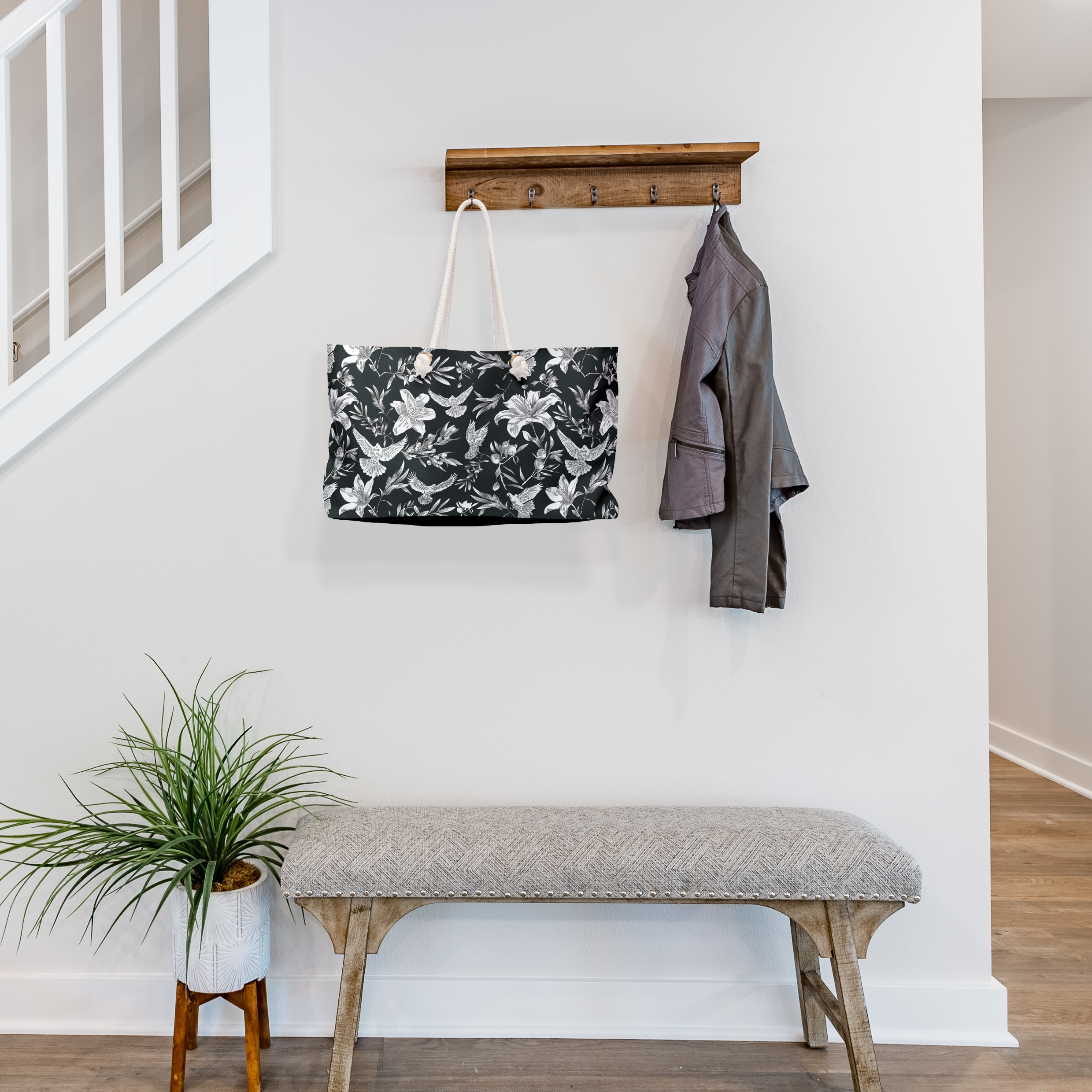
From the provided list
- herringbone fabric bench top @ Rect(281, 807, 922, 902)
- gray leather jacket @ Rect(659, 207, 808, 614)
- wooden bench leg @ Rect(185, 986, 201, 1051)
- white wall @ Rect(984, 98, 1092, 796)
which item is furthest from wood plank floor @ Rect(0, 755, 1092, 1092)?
white wall @ Rect(984, 98, 1092, 796)

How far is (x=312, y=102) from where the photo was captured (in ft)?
5.32

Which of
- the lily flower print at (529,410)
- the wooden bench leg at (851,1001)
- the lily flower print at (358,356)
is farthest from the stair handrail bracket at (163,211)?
the wooden bench leg at (851,1001)

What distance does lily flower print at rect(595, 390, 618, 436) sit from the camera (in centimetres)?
150

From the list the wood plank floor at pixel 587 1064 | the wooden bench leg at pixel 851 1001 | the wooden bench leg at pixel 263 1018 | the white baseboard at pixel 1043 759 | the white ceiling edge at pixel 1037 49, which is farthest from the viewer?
the white baseboard at pixel 1043 759

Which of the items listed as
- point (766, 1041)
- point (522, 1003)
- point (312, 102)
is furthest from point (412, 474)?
point (766, 1041)

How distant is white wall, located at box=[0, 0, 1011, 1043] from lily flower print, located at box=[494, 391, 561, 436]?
8.4 inches

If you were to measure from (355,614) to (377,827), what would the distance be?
0.44 metres

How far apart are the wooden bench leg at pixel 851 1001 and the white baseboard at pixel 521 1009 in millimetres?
284

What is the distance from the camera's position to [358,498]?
1483mm

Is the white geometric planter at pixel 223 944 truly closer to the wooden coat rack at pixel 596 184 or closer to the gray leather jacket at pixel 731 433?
the gray leather jacket at pixel 731 433

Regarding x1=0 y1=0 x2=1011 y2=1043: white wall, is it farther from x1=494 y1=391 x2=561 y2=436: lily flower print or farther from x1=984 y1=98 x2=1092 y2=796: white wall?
x1=984 y1=98 x2=1092 y2=796: white wall

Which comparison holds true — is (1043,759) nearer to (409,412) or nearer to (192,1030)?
(409,412)

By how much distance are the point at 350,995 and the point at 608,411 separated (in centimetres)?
117

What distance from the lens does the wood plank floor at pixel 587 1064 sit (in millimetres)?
1476
